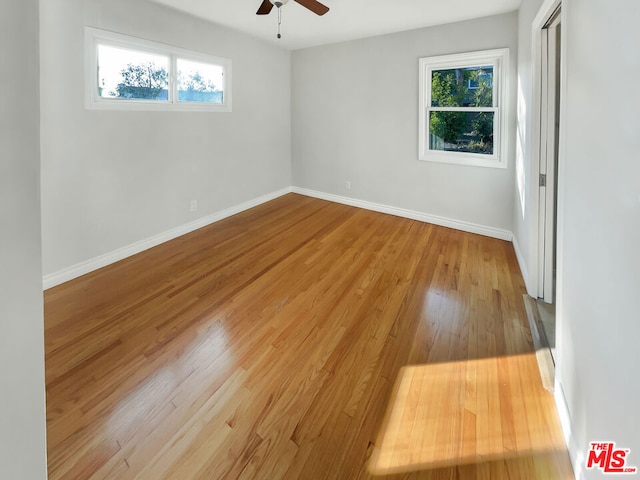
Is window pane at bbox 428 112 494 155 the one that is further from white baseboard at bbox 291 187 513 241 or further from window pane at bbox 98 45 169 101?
window pane at bbox 98 45 169 101

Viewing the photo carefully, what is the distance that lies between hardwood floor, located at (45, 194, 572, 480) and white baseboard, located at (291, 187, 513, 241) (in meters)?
0.76

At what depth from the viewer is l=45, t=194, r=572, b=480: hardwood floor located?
4.65 ft

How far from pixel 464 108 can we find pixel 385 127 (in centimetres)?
111

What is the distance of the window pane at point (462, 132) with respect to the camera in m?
4.06

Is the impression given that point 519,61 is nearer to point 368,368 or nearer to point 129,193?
point 368,368

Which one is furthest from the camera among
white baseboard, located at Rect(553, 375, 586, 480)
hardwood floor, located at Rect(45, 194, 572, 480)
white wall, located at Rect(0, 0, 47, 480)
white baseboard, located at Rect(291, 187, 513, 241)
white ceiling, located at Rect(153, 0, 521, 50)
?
white baseboard, located at Rect(291, 187, 513, 241)

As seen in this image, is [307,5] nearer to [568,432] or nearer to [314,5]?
[314,5]

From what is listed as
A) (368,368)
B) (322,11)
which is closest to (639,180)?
(368,368)

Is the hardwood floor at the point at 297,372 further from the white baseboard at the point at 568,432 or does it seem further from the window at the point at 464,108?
the window at the point at 464,108

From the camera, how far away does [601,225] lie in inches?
45.1

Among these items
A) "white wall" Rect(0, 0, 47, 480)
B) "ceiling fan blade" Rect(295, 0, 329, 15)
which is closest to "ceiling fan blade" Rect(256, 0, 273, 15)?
"ceiling fan blade" Rect(295, 0, 329, 15)

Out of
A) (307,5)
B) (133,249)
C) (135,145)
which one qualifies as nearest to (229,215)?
(133,249)

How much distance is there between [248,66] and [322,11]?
6.96ft

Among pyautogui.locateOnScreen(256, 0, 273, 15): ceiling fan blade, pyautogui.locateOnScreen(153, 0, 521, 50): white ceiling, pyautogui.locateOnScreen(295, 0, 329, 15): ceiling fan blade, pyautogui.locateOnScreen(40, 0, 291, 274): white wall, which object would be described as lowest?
pyautogui.locateOnScreen(40, 0, 291, 274): white wall
